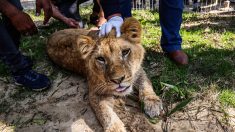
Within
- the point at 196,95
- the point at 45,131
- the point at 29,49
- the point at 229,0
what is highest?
the point at 229,0

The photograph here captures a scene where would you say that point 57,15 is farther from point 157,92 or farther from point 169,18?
point 157,92

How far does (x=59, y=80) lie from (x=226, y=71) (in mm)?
1823

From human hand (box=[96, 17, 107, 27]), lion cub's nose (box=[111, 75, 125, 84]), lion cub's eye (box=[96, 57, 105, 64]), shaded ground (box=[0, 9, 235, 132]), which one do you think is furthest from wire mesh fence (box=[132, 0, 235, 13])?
lion cub's nose (box=[111, 75, 125, 84])

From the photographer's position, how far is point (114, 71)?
3342mm

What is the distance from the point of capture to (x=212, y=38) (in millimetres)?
5148

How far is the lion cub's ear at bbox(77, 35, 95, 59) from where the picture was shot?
11.7ft

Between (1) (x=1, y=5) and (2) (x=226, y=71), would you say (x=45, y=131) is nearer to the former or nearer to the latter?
(1) (x=1, y=5)

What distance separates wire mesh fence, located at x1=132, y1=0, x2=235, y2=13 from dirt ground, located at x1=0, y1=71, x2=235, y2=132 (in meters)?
3.42

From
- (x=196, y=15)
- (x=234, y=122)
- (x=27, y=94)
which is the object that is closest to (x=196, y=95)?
(x=234, y=122)

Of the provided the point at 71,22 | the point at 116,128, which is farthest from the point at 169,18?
the point at 71,22

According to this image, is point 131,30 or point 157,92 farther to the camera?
point 157,92

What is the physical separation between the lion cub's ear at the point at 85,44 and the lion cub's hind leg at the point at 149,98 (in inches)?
24.6

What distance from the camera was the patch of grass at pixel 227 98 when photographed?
3718 millimetres

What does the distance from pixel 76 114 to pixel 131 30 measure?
0.97m
